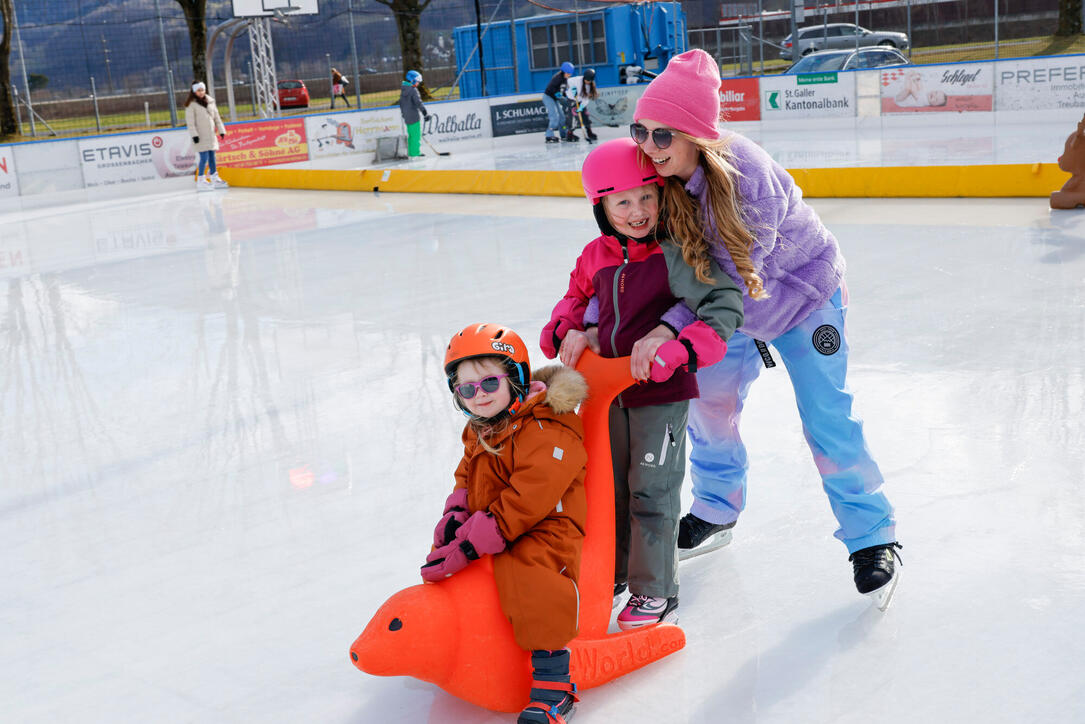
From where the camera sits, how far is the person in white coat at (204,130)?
1476cm

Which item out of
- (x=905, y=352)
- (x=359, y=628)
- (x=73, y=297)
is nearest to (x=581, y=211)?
(x=73, y=297)

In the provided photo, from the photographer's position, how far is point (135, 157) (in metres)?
16.0

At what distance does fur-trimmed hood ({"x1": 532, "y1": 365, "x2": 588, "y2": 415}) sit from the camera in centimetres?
220

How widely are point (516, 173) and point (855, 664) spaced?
32.2 feet

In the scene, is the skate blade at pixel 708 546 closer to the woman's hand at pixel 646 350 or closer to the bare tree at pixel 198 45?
the woman's hand at pixel 646 350

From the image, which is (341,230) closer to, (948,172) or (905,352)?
(948,172)

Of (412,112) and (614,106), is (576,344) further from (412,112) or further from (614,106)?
(614,106)

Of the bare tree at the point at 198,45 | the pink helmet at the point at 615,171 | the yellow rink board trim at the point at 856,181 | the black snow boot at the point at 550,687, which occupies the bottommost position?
the black snow boot at the point at 550,687

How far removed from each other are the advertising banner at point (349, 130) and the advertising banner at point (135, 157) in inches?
92.7

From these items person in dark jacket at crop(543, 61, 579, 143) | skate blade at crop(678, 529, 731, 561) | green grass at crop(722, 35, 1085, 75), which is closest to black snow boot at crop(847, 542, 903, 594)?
skate blade at crop(678, 529, 731, 561)

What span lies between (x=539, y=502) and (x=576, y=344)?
1.42 feet

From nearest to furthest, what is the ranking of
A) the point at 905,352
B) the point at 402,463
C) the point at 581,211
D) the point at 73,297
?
1. the point at 402,463
2. the point at 905,352
3. the point at 73,297
4. the point at 581,211

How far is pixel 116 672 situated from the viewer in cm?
252

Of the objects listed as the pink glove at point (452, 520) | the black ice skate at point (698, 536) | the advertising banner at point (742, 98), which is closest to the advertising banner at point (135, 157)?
the advertising banner at point (742, 98)
